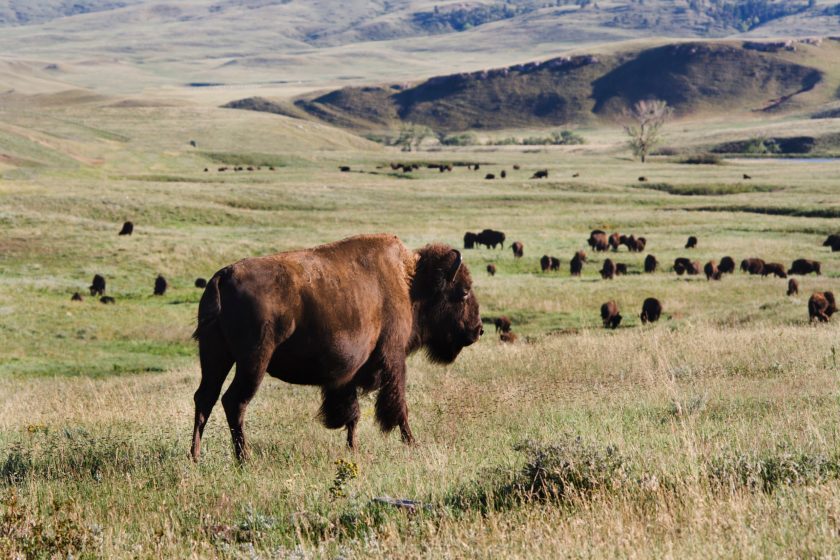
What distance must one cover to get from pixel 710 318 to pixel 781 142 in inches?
4691

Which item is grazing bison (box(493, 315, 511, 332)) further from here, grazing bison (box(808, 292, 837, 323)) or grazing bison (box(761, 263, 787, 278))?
grazing bison (box(761, 263, 787, 278))

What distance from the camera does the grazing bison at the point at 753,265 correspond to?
32.2m

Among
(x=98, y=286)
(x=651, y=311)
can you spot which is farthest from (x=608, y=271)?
(x=98, y=286)

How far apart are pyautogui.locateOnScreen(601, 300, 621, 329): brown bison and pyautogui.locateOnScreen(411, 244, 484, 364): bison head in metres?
15.3

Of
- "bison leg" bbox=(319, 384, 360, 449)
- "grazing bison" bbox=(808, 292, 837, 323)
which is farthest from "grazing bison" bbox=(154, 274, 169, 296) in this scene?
"bison leg" bbox=(319, 384, 360, 449)

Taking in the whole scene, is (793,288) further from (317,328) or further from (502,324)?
(317,328)

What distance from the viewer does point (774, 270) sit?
31547mm

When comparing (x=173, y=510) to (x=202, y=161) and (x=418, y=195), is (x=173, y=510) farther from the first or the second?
(x=202, y=161)

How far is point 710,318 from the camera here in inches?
858

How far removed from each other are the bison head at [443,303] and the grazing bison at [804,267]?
85.7 ft

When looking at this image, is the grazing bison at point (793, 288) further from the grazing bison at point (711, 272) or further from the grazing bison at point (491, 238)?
the grazing bison at point (491, 238)

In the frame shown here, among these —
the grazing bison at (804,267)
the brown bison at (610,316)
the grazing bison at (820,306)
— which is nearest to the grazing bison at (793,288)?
the grazing bison at (804,267)

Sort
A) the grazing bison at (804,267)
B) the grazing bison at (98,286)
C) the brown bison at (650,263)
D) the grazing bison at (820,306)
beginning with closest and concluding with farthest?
the grazing bison at (820,306) < the grazing bison at (98,286) < the grazing bison at (804,267) < the brown bison at (650,263)

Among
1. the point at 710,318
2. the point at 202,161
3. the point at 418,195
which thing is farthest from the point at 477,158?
the point at 710,318
